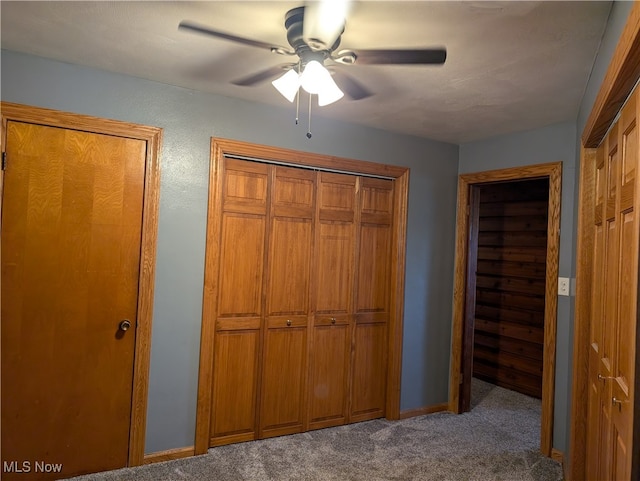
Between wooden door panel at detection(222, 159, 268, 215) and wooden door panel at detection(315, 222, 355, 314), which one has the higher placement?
wooden door panel at detection(222, 159, 268, 215)

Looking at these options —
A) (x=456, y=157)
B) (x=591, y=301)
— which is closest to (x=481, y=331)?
(x=456, y=157)

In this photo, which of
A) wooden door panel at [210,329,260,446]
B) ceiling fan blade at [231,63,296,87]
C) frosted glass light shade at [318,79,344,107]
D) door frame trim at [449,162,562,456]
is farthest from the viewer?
door frame trim at [449,162,562,456]

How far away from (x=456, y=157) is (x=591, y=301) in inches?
75.9

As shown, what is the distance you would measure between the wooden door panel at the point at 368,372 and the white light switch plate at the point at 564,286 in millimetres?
1296

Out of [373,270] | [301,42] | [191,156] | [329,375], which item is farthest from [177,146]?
[329,375]

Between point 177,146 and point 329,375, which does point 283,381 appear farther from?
point 177,146

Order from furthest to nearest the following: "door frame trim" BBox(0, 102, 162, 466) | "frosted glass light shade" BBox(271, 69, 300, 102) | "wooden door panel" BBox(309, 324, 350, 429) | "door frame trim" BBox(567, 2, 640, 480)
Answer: "wooden door panel" BBox(309, 324, 350, 429), "door frame trim" BBox(0, 102, 162, 466), "door frame trim" BBox(567, 2, 640, 480), "frosted glass light shade" BBox(271, 69, 300, 102)

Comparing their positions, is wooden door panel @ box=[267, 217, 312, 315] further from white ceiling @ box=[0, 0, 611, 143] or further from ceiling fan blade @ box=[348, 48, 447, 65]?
ceiling fan blade @ box=[348, 48, 447, 65]

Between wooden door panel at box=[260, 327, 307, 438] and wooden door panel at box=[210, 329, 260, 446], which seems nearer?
wooden door panel at box=[210, 329, 260, 446]

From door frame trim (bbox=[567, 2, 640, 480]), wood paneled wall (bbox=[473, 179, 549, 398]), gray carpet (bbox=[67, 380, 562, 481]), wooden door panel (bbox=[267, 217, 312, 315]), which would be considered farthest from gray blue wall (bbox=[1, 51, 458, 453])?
wood paneled wall (bbox=[473, 179, 549, 398])

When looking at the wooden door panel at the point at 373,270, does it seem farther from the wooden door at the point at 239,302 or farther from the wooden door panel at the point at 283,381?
the wooden door at the point at 239,302

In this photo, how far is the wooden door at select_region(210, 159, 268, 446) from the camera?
117 inches

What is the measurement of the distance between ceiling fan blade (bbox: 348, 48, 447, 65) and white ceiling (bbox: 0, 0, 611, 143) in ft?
0.56

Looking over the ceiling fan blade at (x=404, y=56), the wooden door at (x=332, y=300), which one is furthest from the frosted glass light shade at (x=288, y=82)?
the wooden door at (x=332, y=300)
